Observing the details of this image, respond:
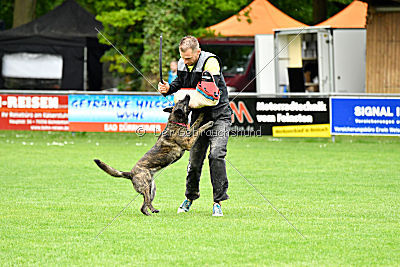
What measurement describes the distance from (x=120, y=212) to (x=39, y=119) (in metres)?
11.1

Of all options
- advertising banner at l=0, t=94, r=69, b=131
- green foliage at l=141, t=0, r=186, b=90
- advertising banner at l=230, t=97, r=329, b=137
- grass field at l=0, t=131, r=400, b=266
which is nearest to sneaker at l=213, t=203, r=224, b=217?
grass field at l=0, t=131, r=400, b=266

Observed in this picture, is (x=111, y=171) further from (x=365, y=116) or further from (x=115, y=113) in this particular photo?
(x=365, y=116)

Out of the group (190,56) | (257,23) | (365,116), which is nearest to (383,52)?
(365,116)

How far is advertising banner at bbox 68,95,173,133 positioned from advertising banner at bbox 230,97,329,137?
204 cm

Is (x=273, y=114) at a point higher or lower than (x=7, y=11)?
lower

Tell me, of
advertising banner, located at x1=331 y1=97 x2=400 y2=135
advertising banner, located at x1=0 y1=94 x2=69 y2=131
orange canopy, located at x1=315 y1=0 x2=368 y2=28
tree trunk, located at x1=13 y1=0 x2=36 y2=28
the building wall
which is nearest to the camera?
advertising banner, located at x1=331 y1=97 x2=400 y2=135

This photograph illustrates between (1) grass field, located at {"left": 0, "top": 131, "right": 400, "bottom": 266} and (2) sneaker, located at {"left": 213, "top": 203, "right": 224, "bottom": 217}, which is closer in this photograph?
(1) grass field, located at {"left": 0, "top": 131, "right": 400, "bottom": 266}

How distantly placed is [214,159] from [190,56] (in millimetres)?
1204

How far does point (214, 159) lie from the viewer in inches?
334

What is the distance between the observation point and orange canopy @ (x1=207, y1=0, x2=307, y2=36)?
2614 centimetres

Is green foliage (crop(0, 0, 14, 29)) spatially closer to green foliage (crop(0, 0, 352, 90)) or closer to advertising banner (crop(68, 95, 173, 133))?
green foliage (crop(0, 0, 352, 90))

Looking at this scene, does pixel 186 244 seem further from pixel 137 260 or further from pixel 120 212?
pixel 120 212

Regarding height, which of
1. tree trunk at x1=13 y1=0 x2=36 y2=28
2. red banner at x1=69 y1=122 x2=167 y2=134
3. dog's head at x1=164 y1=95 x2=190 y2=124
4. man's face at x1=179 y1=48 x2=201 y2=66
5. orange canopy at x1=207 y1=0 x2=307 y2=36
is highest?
tree trunk at x1=13 y1=0 x2=36 y2=28

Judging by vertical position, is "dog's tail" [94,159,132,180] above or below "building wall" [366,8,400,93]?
below
